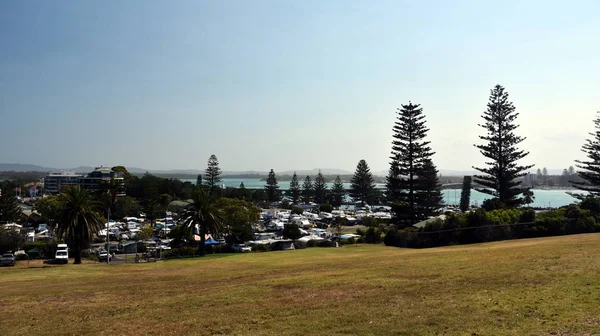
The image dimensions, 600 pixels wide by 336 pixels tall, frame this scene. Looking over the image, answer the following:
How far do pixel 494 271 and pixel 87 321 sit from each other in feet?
33.6

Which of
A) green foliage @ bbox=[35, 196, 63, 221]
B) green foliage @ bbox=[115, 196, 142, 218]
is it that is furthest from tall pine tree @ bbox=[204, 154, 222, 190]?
green foliage @ bbox=[35, 196, 63, 221]

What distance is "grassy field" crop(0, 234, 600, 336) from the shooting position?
7805 mm

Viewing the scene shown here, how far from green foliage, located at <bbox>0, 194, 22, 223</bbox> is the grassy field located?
44.6m

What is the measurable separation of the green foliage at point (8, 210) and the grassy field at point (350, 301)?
44.6 m

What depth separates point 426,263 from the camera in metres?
14.8

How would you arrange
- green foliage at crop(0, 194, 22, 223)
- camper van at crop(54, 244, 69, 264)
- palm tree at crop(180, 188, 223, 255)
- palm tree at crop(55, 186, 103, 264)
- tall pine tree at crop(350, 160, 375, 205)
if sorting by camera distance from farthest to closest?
tall pine tree at crop(350, 160, 375, 205) → green foliage at crop(0, 194, 22, 223) → palm tree at crop(180, 188, 223, 255) → camper van at crop(54, 244, 69, 264) → palm tree at crop(55, 186, 103, 264)

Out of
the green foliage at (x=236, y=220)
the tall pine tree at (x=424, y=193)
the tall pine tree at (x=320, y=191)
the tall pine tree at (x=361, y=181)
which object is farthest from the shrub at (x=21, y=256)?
the tall pine tree at (x=320, y=191)

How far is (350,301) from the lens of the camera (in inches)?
388

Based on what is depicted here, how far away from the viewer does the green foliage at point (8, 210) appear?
172 feet

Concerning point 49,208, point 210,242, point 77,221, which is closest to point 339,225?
point 210,242

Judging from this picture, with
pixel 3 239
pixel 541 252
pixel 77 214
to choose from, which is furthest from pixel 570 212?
pixel 3 239

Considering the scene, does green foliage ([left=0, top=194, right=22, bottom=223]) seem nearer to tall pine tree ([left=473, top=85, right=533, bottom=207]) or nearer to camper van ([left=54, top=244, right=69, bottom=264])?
camper van ([left=54, top=244, right=69, bottom=264])

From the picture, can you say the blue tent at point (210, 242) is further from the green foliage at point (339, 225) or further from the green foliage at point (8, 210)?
the green foliage at point (8, 210)

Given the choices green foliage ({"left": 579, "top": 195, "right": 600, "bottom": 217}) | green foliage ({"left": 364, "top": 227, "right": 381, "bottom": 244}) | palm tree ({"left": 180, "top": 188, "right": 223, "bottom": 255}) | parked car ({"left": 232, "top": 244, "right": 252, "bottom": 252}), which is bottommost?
parked car ({"left": 232, "top": 244, "right": 252, "bottom": 252})
